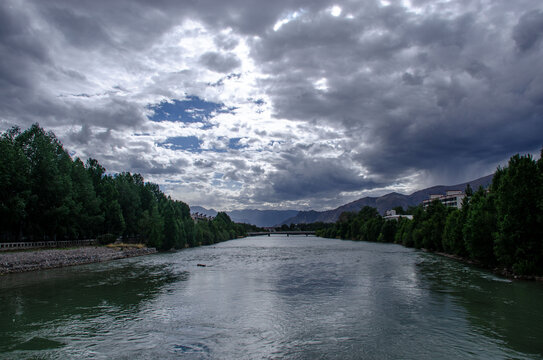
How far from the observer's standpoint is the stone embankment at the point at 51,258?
49700mm

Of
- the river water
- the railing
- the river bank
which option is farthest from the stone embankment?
the river bank

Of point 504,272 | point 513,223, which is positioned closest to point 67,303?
point 513,223

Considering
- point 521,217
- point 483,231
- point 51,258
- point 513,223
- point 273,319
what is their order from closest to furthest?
1. point 273,319
2. point 521,217
3. point 513,223
4. point 483,231
5. point 51,258

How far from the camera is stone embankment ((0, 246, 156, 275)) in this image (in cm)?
4970

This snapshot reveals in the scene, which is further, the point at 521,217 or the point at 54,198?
the point at 54,198

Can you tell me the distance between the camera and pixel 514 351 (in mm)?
17594

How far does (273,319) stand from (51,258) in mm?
47447

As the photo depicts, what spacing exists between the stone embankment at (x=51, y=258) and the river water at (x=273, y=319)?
1035 centimetres

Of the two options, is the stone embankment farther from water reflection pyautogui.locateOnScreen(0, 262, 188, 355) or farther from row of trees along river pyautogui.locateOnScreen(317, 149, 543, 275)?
row of trees along river pyautogui.locateOnScreen(317, 149, 543, 275)

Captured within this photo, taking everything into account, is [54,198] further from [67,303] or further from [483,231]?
[483,231]

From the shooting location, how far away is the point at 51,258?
5722 centimetres

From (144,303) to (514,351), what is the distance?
2434 centimetres

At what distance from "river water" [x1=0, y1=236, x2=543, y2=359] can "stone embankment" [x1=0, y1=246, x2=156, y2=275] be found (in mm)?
10353

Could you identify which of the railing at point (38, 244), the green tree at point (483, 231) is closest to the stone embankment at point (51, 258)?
the railing at point (38, 244)
